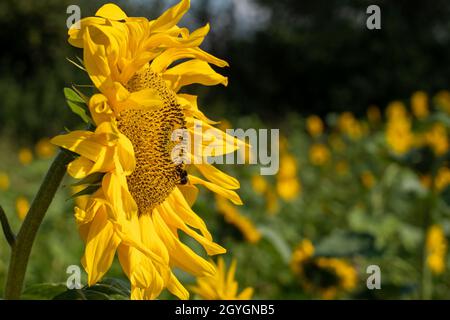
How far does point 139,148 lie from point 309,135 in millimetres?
6944

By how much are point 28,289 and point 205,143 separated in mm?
303

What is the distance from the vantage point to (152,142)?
94cm

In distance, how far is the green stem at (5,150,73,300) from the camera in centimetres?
86

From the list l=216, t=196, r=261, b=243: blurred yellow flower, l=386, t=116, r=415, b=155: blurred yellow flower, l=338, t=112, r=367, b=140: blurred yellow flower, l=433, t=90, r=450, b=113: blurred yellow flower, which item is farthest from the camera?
l=338, t=112, r=367, b=140: blurred yellow flower

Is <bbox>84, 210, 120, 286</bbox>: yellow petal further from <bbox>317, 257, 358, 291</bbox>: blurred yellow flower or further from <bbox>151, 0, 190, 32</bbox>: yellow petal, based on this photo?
<bbox>317, 257, 358, 291</bbox>: blurred yellow flower

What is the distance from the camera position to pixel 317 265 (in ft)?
7.73

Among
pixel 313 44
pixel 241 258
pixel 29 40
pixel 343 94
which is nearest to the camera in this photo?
pixel 241 258

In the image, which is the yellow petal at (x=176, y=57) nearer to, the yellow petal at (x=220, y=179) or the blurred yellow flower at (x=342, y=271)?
the yellow petal at (x=220, y=179)

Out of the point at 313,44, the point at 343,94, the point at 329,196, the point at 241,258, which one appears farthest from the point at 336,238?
the point at 313,44

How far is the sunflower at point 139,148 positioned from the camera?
2.77 ft

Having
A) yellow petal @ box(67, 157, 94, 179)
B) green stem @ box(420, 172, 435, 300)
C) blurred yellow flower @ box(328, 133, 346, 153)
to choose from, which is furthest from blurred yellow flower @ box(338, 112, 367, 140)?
yellow petal @ box(67, 157, 94, 179)

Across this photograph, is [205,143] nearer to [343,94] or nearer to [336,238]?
[336,238]

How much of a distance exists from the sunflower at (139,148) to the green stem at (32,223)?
0.10 feet

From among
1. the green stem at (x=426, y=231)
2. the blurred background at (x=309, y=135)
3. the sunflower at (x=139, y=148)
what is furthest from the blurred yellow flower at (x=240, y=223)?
the sunflower at (x=139, y=148)
